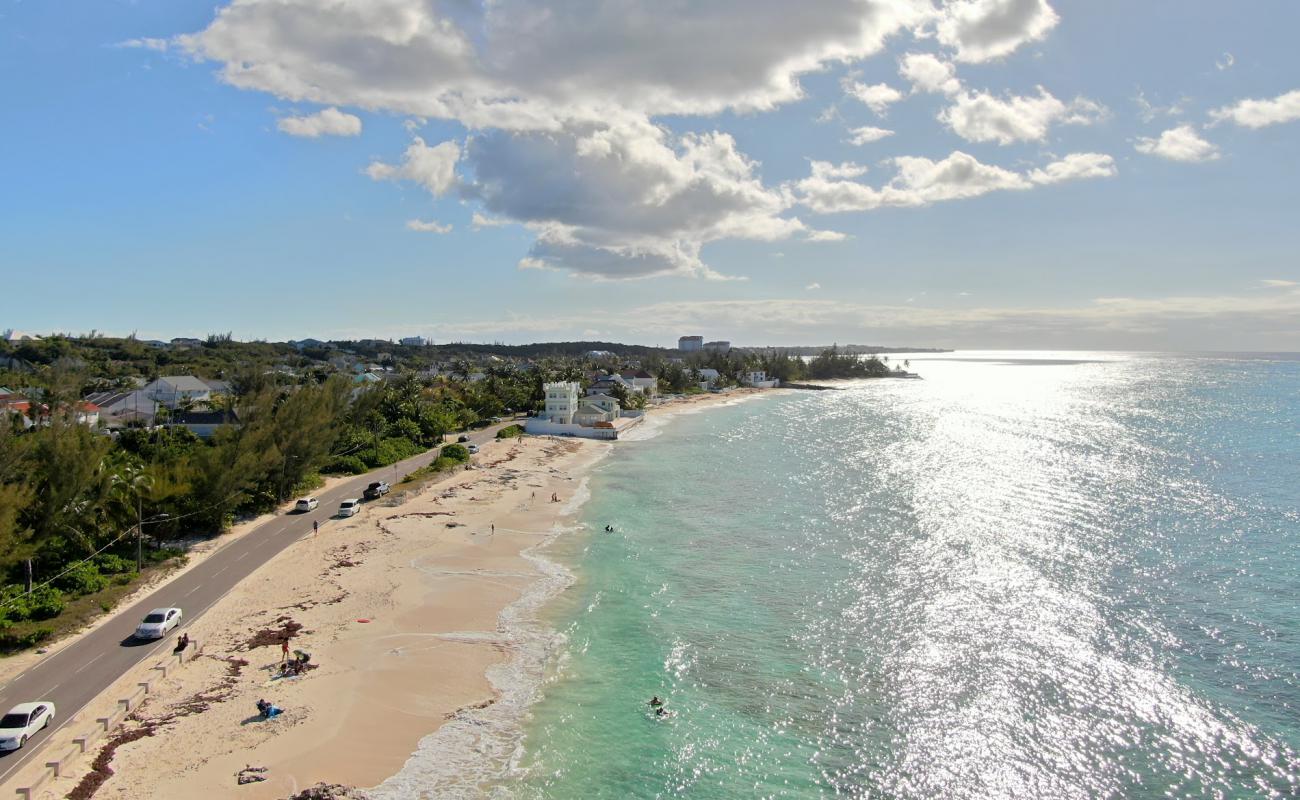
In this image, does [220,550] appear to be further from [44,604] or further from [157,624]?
[157,624]

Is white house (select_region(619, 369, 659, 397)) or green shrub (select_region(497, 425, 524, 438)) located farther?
white house (select_region(619, 369, 659, 397))

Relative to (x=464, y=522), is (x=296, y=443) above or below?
above

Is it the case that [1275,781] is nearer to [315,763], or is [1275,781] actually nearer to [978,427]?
[315,763]

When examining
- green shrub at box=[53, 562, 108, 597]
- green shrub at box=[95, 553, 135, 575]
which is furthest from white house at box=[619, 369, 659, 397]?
green shrub at box=[53, 562, 108, 597]

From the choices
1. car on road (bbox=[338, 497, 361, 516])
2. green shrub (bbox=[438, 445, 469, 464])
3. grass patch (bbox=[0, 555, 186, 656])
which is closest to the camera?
grass patch (bbox=[0, 555, 186, 656])

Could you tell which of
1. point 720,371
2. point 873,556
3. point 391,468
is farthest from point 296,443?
point 720,371

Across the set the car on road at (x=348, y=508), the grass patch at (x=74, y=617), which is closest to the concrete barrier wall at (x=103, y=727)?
the grass patch at (x=74, y=617)

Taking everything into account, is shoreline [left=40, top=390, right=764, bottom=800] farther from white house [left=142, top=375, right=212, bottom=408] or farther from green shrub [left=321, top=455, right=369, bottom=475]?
white house [left=142, top=375, right=212, bottom=408]

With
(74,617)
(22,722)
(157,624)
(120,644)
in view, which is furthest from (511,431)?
(22,722)
